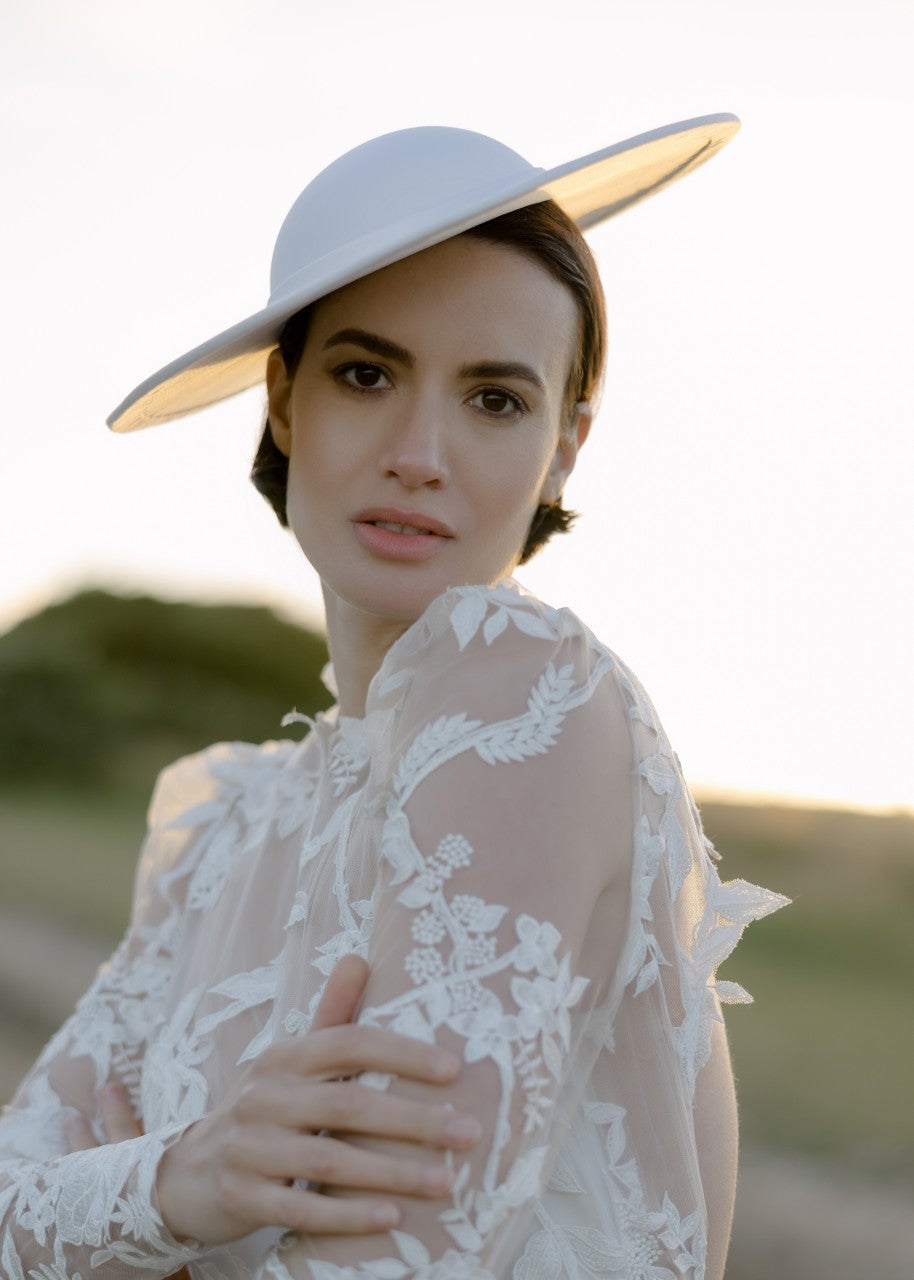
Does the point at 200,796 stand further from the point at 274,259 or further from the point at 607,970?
the point at 607,970

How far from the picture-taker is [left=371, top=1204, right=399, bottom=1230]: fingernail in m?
1.26

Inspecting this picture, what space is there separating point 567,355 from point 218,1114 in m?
1.18

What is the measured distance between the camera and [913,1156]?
131 inches

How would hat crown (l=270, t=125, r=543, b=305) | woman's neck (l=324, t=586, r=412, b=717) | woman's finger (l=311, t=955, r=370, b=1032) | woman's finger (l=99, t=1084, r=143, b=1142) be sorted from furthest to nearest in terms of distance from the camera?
1. woman's finger (l=99, t=1084, r=143, b=1142)
2. woman's neck (l=324, t=586, r=412, b=717)
3. hat crown (l=270, t=125, r=543, b=305)
4. woman's finger (l=311, t=955, r=370, b=1032)

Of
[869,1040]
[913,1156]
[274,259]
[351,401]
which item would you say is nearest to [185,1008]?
[351,401]

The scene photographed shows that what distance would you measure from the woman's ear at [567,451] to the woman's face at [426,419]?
0.21m

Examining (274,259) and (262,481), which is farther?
(262,481)

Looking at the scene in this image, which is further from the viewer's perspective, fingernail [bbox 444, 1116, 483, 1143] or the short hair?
the short hair

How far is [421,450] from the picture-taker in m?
1.82

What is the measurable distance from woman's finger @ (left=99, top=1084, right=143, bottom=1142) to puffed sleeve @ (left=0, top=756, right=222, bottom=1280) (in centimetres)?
→ 6

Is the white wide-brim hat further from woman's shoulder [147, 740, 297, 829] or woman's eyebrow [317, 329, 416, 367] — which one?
woman's shoulder [147, 740, 297, 829]

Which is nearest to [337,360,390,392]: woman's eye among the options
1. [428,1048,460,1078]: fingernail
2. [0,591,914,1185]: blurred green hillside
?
[428,1048,460,1078]: fingernail

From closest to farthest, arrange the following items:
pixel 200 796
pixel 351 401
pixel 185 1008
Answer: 1. pixel 351 401
2. pixel 185 1008
3. pixel 200 796

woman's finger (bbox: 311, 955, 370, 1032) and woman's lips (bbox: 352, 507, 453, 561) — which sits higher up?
woman's lips (bbox: 352, 507, 453, 561)
